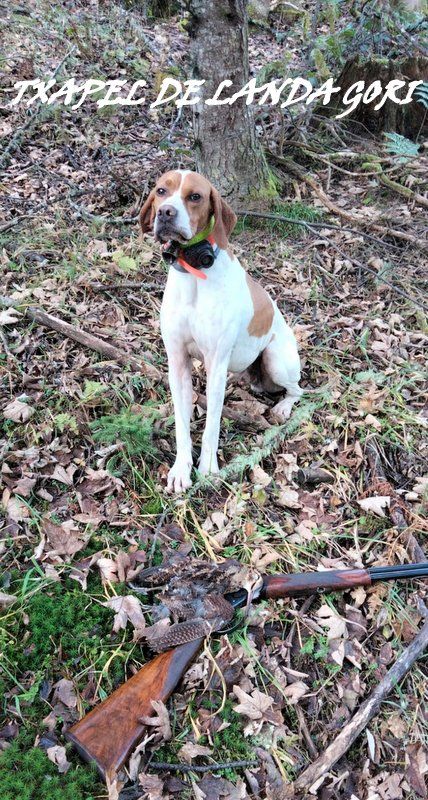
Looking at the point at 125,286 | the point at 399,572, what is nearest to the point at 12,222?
the point at 125,286

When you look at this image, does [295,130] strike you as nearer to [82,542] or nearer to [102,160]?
[102,160]

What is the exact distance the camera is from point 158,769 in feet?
7.72

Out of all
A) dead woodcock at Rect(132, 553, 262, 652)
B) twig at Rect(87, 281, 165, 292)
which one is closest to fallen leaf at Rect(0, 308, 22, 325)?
twig at Rect(87, 281, 165, 292)

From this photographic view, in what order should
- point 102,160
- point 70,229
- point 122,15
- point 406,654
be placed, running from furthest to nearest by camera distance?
point 122,15
point 102,160
point 70,229
point 406,654

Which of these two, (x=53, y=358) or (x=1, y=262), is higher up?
(x=1, y=262)

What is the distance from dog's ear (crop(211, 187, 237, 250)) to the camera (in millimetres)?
3043

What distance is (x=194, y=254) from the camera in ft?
9.84

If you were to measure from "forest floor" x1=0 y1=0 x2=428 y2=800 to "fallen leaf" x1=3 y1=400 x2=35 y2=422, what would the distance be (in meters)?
0.01

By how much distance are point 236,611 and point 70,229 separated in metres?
4.10

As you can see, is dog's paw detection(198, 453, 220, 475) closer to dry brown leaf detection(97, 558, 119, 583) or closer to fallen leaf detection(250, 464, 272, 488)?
fallen leaf detection(250, 464, 272, 488)

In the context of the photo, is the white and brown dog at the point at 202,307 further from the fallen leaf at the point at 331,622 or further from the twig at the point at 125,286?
the twig at the point at 125,286

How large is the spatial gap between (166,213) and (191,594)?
197cm

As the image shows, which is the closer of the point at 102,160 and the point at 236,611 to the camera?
the point at 236,611

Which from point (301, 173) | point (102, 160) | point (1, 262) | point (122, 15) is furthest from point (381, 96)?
point (1, 262)
